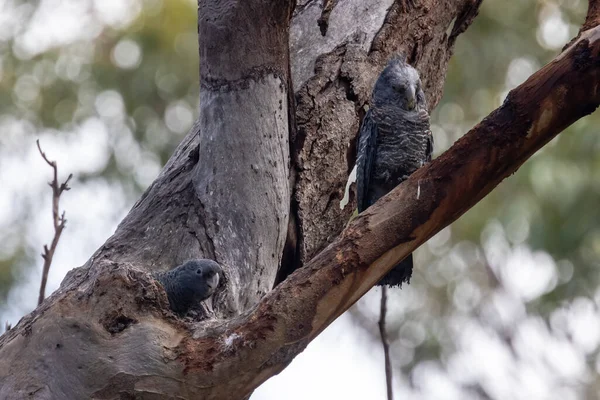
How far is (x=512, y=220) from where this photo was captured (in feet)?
18.4

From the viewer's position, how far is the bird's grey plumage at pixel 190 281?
2.24m

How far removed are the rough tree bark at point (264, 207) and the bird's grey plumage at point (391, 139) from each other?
0.51 feet

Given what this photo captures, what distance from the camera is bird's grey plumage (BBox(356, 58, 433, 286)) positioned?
324cm

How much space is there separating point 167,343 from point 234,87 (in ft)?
3.20

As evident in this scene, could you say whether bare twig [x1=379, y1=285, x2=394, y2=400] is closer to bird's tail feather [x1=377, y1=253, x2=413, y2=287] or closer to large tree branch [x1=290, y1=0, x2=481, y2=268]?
large tree branch [x1=290, y1=0, x2=481, y2=268]

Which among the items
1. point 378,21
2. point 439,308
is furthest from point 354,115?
point 439,308

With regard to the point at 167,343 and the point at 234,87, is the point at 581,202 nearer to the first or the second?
the point at 234,87

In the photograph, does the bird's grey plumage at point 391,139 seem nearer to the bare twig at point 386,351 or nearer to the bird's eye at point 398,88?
the bird's eye at point 398,88

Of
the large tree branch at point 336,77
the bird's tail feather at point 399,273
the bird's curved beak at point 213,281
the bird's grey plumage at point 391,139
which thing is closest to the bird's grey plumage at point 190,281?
the bird's curved beak at point 213,281

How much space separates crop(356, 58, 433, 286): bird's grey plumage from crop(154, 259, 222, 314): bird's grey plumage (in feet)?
3.83

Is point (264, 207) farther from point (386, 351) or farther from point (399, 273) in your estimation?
Result: point (399, 273)

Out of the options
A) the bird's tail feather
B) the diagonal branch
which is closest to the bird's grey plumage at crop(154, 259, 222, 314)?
the diagonal branch

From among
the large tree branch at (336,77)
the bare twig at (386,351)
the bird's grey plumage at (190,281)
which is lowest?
the bare twig at (386,351)

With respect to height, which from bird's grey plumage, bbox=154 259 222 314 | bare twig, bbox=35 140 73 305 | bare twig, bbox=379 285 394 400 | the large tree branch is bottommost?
bare twig, bbox=379 285 394 400
